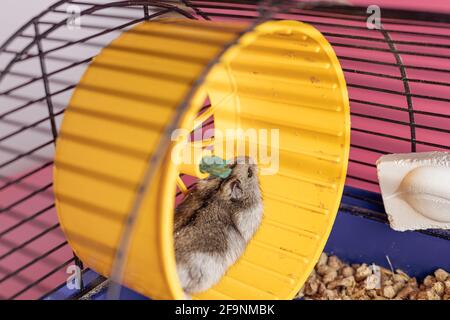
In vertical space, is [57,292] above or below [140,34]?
below

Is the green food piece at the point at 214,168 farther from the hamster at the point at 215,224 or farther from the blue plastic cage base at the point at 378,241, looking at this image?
the blue plastic cage base at the point at 378,241

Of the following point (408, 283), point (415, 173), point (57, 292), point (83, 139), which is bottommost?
point (408, 283)

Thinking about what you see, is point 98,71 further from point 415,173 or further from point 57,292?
point 415,173

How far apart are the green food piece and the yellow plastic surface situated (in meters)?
Answer: 0.13

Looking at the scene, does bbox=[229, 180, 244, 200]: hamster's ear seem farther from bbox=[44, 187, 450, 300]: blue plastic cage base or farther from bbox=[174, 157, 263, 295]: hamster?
bbox=[44, 187, 450, 300]: blue plastic cage base

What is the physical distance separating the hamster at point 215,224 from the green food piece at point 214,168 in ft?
0.04

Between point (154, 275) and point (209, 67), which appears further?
point (154, 275)

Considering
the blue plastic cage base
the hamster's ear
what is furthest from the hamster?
the blue plastic cage base

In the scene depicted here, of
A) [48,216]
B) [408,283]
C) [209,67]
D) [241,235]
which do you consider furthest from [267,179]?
[48,216]

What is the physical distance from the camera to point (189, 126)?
109cm

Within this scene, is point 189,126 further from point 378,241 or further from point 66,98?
point 66,98

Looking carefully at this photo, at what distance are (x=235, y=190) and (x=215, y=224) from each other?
11 centimetres
